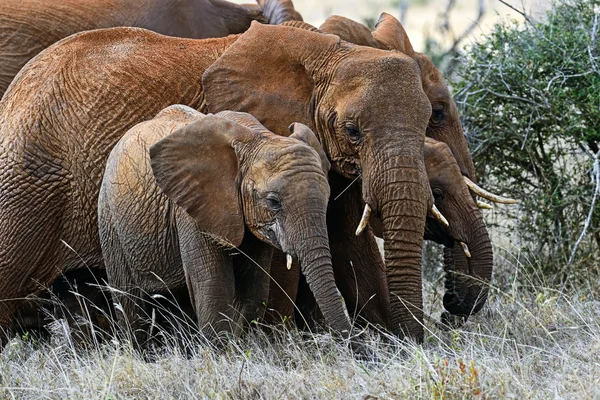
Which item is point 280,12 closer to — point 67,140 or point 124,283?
point 67,140

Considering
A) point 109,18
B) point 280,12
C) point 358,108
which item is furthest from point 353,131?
point 109,18

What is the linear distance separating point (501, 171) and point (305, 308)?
1917 millimetres

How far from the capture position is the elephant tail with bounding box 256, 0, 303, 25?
8461mm

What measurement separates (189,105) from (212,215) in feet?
4.25

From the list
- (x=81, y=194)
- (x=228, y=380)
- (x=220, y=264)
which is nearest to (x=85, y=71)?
(x=81, y=194)

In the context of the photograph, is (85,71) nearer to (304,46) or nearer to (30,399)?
(304,46)

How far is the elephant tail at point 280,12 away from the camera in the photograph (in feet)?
27.8

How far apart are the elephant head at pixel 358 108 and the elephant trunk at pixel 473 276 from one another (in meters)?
0.62

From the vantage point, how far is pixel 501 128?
8.53 m

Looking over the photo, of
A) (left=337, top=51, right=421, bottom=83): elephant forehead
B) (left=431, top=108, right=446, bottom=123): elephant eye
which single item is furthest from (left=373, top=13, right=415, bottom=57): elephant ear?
(left=337, top=51, right=421, bottom=83): elephant forehead

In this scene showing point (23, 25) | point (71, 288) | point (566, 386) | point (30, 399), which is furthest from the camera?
point (23, 25)

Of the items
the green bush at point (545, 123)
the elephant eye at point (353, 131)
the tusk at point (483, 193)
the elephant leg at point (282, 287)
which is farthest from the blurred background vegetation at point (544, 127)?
the elephant eye at point (353, 131)

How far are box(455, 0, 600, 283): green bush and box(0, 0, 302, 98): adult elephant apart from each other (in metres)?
1.37

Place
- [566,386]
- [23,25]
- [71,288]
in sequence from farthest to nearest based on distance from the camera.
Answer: [23,25] → [71,288] → [566,386]
